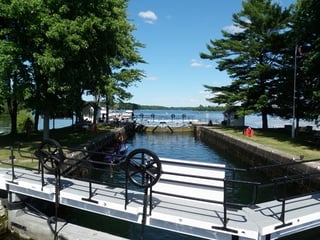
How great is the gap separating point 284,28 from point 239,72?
17.9ft

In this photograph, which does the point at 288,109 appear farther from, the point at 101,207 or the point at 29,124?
the point at 101,207

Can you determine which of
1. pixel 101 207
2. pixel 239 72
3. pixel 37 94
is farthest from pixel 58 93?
pixel 239 72

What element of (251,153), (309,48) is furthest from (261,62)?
(251,153)

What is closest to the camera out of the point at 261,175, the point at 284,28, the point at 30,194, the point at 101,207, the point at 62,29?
the point at 101,207

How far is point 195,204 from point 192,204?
66 mm

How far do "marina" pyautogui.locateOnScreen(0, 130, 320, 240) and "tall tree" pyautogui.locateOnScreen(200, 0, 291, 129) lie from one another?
23827 mm

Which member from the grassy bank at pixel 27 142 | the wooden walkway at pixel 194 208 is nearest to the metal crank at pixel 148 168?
the wooden walkway at pixel 194 208

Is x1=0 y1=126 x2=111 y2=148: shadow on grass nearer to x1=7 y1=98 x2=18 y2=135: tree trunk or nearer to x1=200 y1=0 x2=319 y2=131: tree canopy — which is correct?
x1=7 y1=98 x2=18 y2=135: tree trunk

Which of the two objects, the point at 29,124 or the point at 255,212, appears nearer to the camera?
the point at 255,212

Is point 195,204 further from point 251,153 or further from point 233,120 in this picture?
point 233,120

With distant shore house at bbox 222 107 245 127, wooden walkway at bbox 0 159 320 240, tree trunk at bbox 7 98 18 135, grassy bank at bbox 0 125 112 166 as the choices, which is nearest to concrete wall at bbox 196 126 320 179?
distant shore house at bbox 222 107 245 127

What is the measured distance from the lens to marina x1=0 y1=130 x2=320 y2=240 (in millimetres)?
6367

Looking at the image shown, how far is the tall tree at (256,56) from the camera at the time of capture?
3064 centimetres

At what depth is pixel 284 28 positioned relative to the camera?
32.3m
